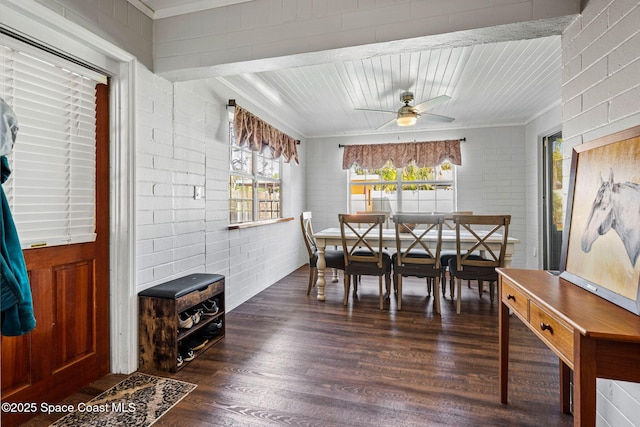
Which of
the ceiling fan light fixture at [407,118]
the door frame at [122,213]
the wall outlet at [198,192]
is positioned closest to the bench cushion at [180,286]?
the door frame at [122,213]

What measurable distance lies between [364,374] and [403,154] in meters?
3.95

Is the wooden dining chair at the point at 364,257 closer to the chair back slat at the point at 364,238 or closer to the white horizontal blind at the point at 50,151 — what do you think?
the chair back slat at the point at 364,238

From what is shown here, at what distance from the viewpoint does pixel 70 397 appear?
1.79 meters

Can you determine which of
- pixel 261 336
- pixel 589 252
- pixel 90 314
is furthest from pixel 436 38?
pixel 90 314

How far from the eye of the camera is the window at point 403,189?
528 centimetres

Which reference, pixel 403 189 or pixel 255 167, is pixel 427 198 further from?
pixel 255 167

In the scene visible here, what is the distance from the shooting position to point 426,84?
3387 mm

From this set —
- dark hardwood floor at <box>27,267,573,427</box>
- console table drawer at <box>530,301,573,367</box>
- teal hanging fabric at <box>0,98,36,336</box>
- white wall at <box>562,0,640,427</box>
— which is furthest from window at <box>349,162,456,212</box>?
teal hanging fabric at <box>0,98,36,336</box>

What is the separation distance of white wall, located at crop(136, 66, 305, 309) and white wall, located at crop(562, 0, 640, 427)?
2.55 metres

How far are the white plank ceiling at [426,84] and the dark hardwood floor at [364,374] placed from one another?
7.10 ft

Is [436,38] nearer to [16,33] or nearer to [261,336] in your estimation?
[16,33]

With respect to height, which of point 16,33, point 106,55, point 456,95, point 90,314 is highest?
point 456,95

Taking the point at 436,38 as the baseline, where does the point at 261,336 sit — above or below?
below

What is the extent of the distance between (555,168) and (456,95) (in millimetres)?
1807
